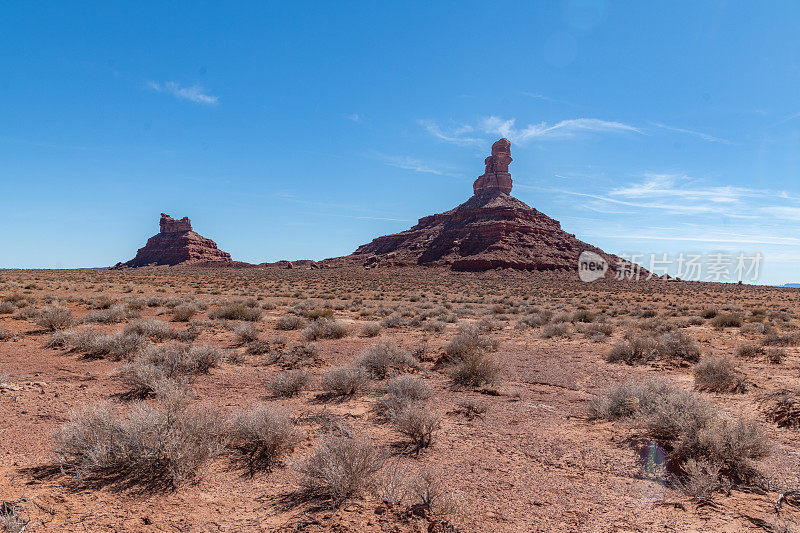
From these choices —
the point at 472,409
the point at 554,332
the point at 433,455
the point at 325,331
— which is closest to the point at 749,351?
the point at 554,332

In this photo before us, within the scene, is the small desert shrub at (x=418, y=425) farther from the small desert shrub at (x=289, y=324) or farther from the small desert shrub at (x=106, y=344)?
the small desert shrub at (x=289, y=324)

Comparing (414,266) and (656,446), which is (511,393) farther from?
(414,266)

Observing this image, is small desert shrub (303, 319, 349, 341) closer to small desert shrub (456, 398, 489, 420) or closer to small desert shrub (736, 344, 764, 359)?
small desert shrub (456, 398, 489, 420)

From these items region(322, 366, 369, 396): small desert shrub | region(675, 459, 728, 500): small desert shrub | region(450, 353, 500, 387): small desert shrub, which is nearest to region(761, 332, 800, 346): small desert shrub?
region(450, 353, 500, 387): small desert shrub

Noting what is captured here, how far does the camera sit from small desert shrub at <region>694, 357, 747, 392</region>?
23.5 ft

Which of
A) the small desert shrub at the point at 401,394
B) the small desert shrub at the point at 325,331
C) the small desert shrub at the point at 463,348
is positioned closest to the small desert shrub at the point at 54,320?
the small desert shrub at the point at 325,331

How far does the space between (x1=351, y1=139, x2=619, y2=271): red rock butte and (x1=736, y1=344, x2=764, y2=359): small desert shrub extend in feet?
191

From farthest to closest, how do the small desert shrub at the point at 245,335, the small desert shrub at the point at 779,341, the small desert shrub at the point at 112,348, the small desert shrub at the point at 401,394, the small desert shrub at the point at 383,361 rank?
the small desert shrub at the point at 779,341 < the small desert shrub at the point at 245,335 < the small desert shrub at the point at 112,348 < the small desert shrub at the point at 383,361 < the small desert shrub at the point at 401,394

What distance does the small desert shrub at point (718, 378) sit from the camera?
7.17 m

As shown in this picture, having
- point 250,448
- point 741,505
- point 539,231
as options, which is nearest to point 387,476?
point 250,448

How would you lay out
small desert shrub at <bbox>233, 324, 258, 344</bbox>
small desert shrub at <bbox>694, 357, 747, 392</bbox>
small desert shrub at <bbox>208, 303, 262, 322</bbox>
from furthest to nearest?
small desert shrub at <bbox>208, 303, 262, 322</bbox>, small desert shrub at <bbox>233, 324, 258, 344</bbox>, small desert shrub at <bbox>694, 357, 747, 392</bbox>

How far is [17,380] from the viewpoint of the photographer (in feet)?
22.2

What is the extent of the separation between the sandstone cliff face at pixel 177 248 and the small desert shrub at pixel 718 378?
4802 inches

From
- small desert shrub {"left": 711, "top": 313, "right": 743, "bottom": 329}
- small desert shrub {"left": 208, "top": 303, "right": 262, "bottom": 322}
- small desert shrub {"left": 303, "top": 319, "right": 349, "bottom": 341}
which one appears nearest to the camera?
small desert shrub {"left": 303, "top": 319, "right": 349, "bottom": 341}
